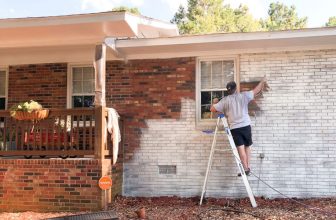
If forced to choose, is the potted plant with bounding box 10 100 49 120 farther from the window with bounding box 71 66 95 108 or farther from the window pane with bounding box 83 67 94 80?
the window pane with bounding box 83 67 94 80

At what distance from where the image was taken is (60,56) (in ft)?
32.2

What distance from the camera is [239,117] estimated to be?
8.20 meters

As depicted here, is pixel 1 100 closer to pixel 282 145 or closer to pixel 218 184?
pixel 218 184

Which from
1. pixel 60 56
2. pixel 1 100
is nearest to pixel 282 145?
pixel 60 56

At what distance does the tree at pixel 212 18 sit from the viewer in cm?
3064

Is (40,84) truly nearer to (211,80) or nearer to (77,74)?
(77,74)

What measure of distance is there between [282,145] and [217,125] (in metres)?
1.50

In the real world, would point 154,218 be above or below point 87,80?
below

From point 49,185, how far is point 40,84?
9.61 ft

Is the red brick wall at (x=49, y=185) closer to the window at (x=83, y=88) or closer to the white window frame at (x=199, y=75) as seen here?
the window at (x=83, y=88)

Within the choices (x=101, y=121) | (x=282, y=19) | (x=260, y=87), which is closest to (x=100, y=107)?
(x=101, y=121)

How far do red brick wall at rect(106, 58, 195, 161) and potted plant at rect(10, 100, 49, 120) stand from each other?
73.2 inches

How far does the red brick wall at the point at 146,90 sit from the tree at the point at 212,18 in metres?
21.2

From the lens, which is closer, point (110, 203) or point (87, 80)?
point (110, 203)
